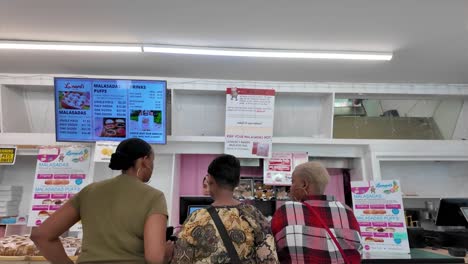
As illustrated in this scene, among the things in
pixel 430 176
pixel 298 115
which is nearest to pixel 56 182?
pixel 298 115

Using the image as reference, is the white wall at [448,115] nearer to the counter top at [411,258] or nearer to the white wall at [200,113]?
the counter top at [411,258]

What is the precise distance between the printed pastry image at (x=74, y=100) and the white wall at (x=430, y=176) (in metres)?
4.07

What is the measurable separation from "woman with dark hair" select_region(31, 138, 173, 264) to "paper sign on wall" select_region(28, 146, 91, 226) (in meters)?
2.10

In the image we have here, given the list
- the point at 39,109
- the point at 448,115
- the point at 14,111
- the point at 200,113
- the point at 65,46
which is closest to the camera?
the point at 65,46

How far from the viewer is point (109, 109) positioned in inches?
142

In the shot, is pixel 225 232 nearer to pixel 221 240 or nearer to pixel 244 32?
Result: pixel 221 240

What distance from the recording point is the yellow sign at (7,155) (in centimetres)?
376

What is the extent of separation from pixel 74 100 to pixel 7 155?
3.81 feet

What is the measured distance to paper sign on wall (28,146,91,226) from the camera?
3482 mm

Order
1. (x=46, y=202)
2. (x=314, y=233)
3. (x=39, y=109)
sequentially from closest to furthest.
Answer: (x=314, y=233) < (x=46, y=202) < (x=39, y=109)

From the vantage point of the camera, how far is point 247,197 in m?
4.04

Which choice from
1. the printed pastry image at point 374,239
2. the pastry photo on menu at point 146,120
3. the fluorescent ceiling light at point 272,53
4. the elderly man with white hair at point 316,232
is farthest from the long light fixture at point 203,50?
the printed pastry image at point 374,239

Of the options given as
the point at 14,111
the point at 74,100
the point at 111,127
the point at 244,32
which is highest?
the point at 244,32

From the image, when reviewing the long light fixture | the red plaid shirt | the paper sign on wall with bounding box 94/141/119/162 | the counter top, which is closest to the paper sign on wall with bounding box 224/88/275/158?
the long light fixture
